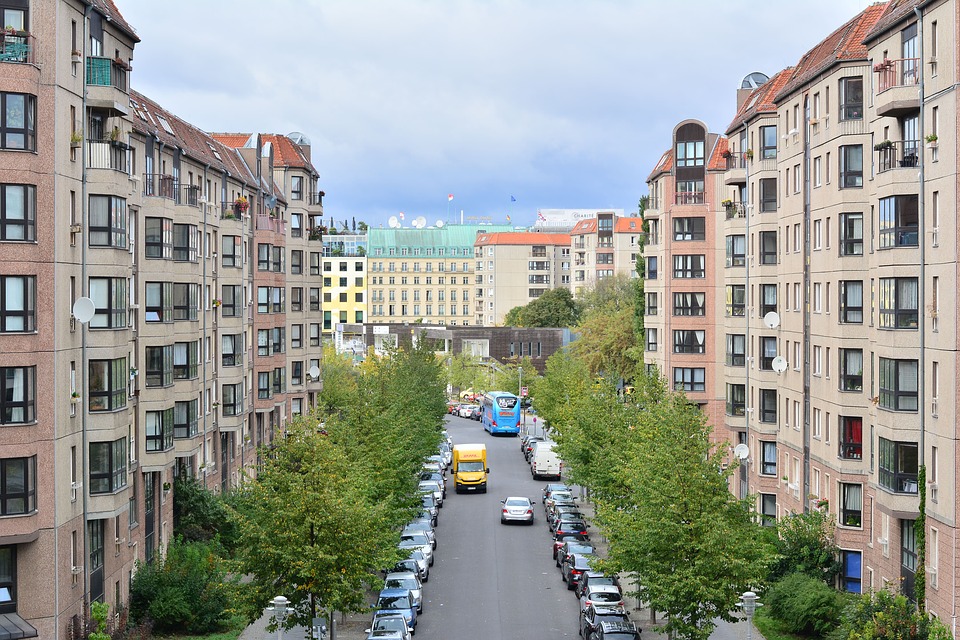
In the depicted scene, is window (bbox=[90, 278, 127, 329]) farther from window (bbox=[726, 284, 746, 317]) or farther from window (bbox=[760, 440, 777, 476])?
window (bbox=[726, 284, 746, 317])

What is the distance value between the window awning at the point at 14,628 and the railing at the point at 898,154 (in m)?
27.8

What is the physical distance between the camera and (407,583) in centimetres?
4094

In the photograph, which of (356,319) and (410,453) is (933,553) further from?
(356,319)

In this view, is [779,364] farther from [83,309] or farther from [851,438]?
[83,309]

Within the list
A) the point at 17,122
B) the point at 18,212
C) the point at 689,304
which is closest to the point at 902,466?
the point at 18,212

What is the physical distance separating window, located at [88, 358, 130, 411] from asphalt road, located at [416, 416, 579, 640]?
40.1 feet

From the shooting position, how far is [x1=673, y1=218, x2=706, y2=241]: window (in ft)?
220

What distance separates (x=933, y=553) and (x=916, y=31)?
15.3m

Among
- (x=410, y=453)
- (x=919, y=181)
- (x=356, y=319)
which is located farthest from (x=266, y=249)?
(x=356, y=319)

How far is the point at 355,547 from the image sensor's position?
32.6 m

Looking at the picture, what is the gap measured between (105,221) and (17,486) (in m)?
8.73

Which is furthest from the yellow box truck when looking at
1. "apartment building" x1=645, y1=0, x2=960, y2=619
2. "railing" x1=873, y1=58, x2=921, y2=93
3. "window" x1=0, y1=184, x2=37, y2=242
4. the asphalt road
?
"window" x1=0, y1=184, x2=37, y2=242

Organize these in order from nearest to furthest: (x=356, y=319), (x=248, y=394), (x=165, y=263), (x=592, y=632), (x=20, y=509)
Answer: (x=20, y=509), (x=592, y=632), (x=165, y=263), (x=248, y=394), (x=356, y=319)

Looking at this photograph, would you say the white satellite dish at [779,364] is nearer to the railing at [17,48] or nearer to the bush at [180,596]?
the bush at [180,596]
